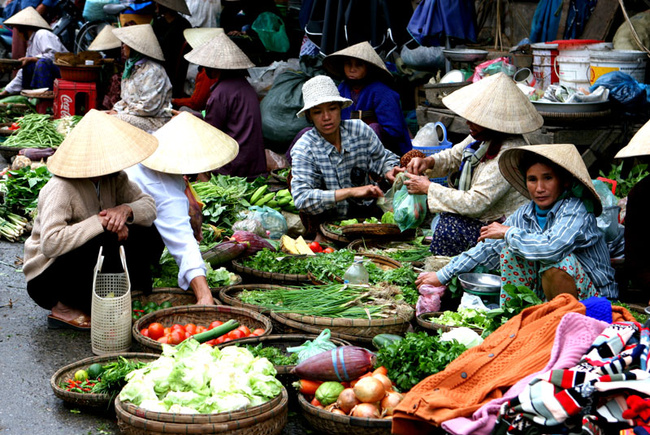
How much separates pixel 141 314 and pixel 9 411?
1065mm

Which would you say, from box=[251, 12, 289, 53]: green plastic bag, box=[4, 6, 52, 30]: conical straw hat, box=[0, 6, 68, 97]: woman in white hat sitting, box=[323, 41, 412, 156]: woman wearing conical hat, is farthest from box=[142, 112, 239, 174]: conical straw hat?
box=[4, 6, 52, 30]: conical straw hat

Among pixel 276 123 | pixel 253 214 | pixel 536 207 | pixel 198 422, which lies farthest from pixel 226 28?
pixel 198 422

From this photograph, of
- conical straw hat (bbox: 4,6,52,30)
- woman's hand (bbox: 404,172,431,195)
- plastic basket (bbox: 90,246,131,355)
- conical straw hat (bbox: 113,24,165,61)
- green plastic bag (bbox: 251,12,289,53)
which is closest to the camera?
plastic basket (bbox: 90,246,131,355)

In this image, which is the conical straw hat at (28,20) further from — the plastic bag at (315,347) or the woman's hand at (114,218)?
the plastic bag at (315,347)

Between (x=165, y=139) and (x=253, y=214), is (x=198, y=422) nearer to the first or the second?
(x=165, y=139)

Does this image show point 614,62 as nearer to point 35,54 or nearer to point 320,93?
point 320,93

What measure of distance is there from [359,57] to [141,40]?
2.74 meters

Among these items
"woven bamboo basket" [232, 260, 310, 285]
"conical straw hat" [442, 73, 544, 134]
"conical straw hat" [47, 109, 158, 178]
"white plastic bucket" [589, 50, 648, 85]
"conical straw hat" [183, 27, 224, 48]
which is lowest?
"woven bamboo basket" [232, 260, 310, 285]

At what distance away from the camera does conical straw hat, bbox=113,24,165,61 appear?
810cm

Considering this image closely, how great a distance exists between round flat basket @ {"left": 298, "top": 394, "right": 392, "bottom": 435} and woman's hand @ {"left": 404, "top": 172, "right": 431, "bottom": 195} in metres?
2.20

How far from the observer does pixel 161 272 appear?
5.09 metres

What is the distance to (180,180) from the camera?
15.9 feet

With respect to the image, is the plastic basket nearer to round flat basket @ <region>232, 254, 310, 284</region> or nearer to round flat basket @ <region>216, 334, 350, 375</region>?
round flat basket @ <region>216, 334, 350, 375</region>

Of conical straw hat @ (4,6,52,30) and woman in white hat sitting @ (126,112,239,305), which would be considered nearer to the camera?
woman in white hat sitting @ (126,112,239,305)
